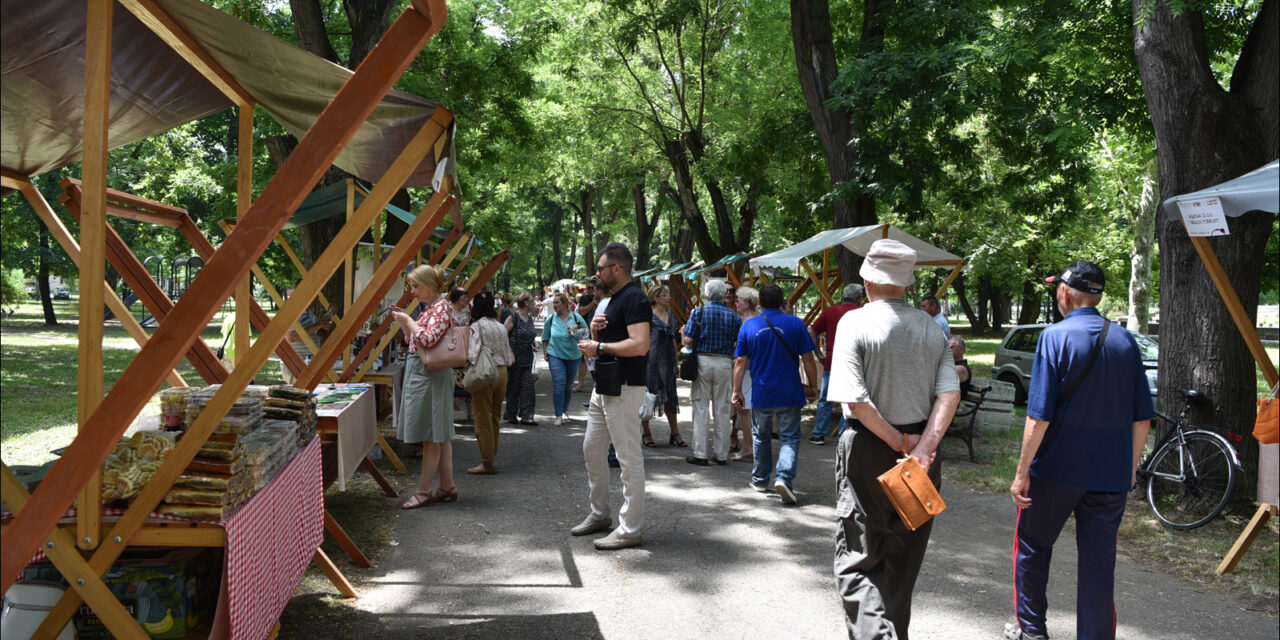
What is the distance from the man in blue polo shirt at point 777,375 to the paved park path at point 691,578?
41cm

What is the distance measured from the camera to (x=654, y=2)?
17.7 meters

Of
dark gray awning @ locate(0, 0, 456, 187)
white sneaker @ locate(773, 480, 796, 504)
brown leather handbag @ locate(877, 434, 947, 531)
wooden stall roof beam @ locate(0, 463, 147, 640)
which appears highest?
dark gray awning @ locate(0, 0, 456, 187)

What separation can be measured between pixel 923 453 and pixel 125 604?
3327 mm

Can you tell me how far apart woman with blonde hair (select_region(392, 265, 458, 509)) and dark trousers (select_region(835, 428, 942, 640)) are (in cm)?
400

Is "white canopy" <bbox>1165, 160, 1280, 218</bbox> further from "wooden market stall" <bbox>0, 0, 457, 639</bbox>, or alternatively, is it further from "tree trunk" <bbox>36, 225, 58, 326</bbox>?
"tree trunk" <bbox>36, 225, 58, 326</bbox>

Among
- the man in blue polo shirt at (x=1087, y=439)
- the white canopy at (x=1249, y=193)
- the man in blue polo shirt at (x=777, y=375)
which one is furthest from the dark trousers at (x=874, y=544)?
the man in blue polo shirt at (x=777, y=375)

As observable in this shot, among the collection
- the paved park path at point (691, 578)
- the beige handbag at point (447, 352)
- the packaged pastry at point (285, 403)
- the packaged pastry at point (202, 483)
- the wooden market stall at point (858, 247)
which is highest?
→ the wooden market stall at point (858, 247)

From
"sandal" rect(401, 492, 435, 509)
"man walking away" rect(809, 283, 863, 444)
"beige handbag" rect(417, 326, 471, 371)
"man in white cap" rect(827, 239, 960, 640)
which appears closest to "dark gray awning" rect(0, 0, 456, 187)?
"beige handbag" rect(417, 326, 471, 371)

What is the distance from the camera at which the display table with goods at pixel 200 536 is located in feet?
10.7

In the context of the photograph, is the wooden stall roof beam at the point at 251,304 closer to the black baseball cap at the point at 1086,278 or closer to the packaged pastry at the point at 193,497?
the packaged pastry at the point at 193,497

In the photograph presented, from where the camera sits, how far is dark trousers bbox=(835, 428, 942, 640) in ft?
12.3

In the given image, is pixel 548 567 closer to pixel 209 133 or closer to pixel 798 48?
pixel 798 48

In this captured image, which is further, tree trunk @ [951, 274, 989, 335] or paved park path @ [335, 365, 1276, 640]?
tree trunk @ [951, 274, 989, 335]

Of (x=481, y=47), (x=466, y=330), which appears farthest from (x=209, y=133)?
(x=466, y=330)
